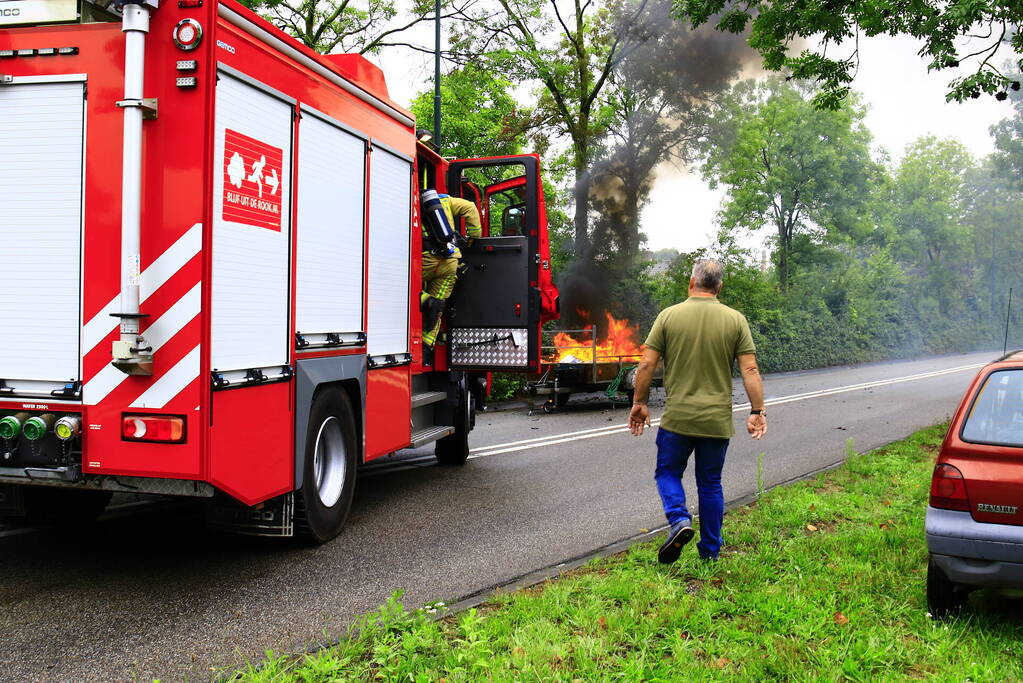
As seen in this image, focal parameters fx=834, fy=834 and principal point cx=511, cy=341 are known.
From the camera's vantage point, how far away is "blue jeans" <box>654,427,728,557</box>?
5016 mm

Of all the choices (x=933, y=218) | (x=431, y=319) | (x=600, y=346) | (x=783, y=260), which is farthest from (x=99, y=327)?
(x=933, y=218)

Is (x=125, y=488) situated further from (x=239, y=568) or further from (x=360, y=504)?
(x=360, y=504)

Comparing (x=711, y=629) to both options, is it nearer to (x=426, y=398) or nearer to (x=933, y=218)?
(x=426, y=398)

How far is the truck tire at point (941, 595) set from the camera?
4.14 meters

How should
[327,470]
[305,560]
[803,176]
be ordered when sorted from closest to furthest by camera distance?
[305,560], [327,470], [803,176]

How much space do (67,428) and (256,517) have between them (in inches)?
48.4

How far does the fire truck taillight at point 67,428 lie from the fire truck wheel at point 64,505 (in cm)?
107

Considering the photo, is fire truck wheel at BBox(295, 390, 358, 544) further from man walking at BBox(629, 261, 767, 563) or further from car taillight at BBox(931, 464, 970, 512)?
car taillight at BBox(931, 464, 970, 512)

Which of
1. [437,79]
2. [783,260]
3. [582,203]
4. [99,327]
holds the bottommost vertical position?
[99,327]

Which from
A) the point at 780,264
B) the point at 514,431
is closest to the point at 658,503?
the point at 514,431

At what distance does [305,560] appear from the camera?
532cm

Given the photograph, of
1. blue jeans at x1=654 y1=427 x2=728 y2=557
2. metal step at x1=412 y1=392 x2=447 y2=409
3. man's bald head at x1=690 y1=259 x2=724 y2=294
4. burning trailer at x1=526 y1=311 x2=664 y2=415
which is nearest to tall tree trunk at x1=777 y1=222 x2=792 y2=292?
burning trailer at x1=526 y1=311 x2=664 y2=415

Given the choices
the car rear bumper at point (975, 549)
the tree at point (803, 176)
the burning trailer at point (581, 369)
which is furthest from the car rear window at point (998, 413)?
the tree at point (803, 176)

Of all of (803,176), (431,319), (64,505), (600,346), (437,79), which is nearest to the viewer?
(64,505)
